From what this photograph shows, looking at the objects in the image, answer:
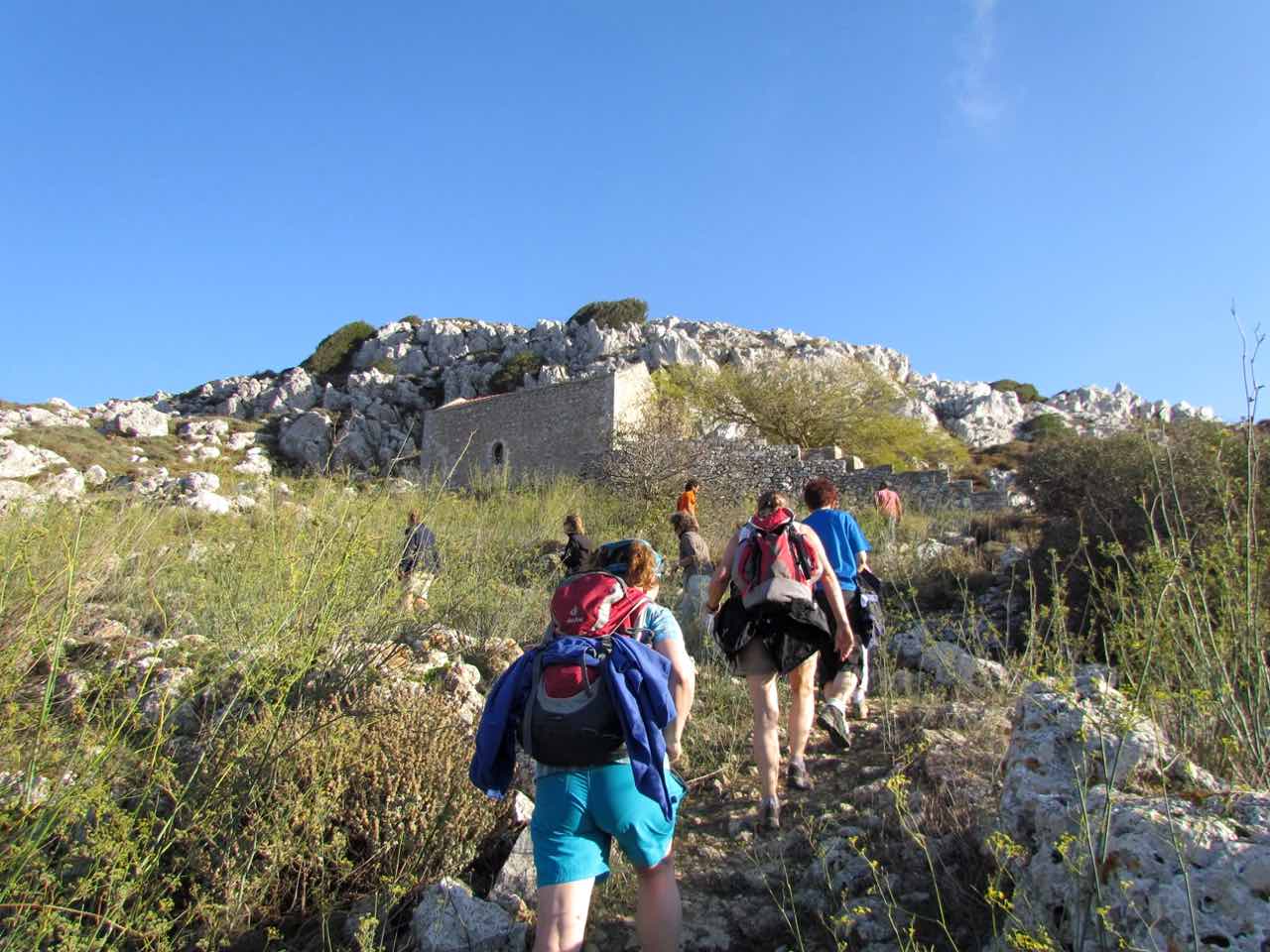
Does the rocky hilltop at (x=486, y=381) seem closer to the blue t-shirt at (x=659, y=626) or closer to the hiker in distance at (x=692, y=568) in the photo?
the hiker in distance at (x=692, y=568)

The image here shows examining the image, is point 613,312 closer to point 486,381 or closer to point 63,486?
point 486,381

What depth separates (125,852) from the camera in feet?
6.20

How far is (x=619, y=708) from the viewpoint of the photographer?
2006 millimetres

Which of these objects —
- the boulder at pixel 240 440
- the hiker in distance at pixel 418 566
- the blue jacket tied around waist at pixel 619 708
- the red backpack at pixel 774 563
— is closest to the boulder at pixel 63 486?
the hiker in distance at pixel 418 566

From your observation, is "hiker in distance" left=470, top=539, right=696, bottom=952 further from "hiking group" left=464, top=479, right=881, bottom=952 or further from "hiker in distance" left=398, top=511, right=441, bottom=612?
"hiker in distance" left=398, top=511, right=441, bottom=612

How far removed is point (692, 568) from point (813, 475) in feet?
30.4

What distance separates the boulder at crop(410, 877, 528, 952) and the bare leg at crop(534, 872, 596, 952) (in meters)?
0.41

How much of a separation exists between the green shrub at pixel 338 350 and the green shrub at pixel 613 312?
1492cm

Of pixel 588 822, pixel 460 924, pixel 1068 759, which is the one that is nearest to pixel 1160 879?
pixel 1068 759

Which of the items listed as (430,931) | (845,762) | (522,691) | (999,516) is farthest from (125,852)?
(999,516)

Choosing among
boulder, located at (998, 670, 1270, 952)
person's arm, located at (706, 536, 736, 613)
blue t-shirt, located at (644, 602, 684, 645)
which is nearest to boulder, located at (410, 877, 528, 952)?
blue t-shirt, located at (644, 602, 684, 645)

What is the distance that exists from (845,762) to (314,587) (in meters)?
2.67

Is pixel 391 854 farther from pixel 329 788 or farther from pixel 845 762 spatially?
pixel 845 762

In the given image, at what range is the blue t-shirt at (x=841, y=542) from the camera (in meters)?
3.88
